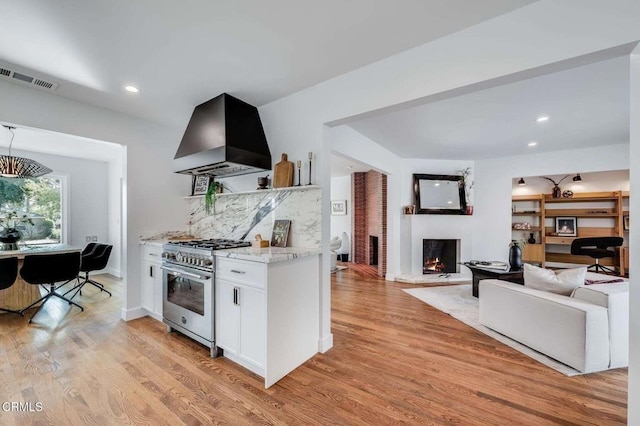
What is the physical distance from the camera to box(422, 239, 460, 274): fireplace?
5.59 meters

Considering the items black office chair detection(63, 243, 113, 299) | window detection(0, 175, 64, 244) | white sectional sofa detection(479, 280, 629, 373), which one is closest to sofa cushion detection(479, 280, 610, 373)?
white sectional sofa detection(479, 280, 629, 373)

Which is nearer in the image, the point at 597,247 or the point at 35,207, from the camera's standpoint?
the point at 35,207

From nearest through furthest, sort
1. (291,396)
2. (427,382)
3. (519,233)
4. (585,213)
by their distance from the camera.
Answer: (291,396) → (427,382) → (585,213) → (519,233)

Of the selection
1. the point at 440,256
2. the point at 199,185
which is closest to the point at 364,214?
the point at 440,256

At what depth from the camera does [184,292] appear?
2.71 meters

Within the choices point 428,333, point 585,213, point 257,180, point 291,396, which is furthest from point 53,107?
point 585,213

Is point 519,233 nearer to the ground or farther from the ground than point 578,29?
nearer to the ground

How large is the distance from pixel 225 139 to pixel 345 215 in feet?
19.8

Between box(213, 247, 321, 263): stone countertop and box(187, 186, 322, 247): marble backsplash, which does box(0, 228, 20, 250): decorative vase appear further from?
box(213, 247, 321, 263): stone countertop

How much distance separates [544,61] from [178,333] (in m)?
3.98

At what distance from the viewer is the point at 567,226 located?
257 inches

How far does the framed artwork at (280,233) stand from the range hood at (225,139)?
0.66 meters

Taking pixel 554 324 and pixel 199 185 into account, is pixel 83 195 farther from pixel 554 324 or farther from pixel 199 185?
pixel 554 324

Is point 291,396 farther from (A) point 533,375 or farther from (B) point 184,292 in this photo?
(A) point 533,375
